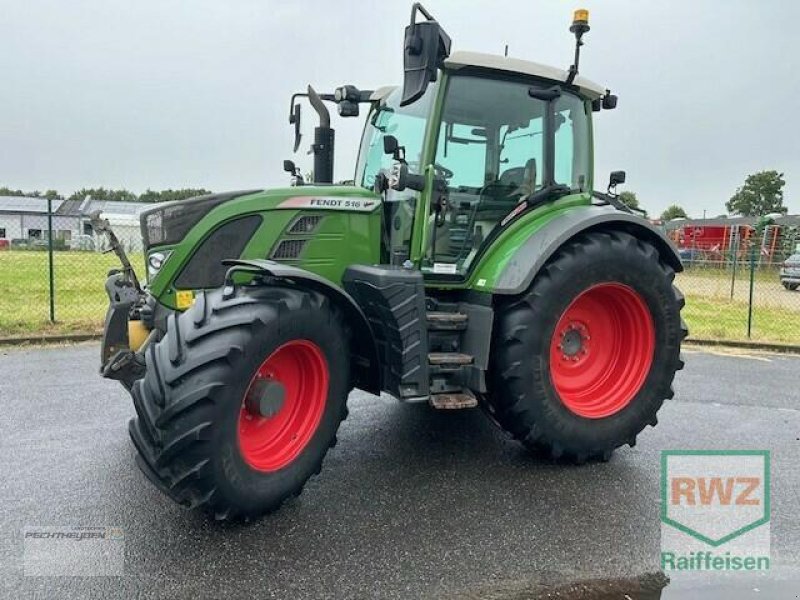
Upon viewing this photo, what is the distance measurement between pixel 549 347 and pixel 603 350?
757mm

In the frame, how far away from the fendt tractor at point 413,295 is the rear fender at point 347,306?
0.01m

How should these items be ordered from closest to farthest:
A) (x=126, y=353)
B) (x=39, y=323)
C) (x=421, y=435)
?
(x=126, y=353), (x=421, y=435), (x=39, y=323)

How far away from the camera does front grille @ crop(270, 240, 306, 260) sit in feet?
12.0

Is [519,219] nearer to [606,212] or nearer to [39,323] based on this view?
[606,212]

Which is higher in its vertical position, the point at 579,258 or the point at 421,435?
the point at 579,258

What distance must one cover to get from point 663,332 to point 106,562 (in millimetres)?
3474

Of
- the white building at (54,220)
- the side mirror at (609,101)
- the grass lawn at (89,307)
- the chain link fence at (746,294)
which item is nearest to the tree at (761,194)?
the chain link fence at (746,294)

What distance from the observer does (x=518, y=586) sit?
264 cm

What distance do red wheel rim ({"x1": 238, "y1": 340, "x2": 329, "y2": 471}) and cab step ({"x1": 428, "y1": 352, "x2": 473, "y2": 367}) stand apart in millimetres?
718

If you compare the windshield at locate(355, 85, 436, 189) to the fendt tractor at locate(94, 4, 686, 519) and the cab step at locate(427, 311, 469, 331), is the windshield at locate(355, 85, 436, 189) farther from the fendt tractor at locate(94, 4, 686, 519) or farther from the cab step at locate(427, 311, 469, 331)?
the cab step at locate(427, 311, 469, 331)

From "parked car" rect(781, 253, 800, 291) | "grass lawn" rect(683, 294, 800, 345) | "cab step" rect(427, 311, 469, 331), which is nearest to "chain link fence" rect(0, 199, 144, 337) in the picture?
"cab step" rect(427, 311, 469, 331)

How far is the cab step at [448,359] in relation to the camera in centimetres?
362

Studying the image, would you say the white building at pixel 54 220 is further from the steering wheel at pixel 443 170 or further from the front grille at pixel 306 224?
the steering wheel at pixel 443 170

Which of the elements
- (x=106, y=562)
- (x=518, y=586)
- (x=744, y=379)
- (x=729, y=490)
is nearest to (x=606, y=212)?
(x=729, y=490)
